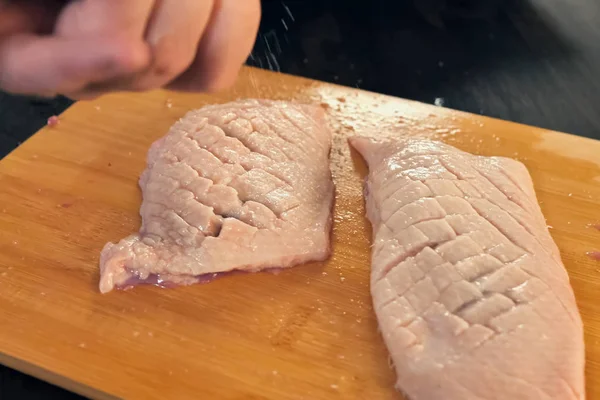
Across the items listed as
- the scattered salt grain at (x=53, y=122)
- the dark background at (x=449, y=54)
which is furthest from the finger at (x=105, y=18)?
the dark background at (x=449, y=54)

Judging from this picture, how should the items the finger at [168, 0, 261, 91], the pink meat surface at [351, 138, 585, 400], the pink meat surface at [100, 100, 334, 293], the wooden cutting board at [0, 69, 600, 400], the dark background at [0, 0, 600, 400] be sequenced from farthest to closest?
the dark background at [0, 0, 600, 400]
the pink meat surface at [100, 100, 334, 293]
the wooden cutting board at [0, 69, 600, 400]
the pink meat surface at [351, 138, 585, 400]
the finger at [168, 0, 261, 91]

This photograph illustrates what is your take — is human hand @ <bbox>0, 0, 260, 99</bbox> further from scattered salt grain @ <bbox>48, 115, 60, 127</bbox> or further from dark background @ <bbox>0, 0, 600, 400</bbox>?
dark background @ <bbox>0, 0, 600, 400</bbox>

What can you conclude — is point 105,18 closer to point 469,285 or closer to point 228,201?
point 228,201

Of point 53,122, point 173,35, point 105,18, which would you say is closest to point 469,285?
point 173,35

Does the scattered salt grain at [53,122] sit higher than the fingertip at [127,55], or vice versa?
the fingertip at [127,55]

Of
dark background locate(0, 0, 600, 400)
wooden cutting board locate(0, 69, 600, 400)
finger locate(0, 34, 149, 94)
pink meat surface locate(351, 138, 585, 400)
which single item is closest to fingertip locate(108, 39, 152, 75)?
finger locate(0, 34, 149, 94)

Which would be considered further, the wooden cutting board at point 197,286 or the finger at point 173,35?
the wooden cutting board at point 197,286

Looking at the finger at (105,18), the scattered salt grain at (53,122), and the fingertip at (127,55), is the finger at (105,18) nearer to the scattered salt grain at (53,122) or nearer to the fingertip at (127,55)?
the fingertip at (127,55)
